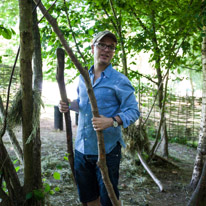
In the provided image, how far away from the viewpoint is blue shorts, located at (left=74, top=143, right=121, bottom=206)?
66.4 inches

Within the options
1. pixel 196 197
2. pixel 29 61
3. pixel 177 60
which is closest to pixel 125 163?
pixel 177 60

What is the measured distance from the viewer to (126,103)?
1.59m

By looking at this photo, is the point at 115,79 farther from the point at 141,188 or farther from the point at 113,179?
the point at 141,188

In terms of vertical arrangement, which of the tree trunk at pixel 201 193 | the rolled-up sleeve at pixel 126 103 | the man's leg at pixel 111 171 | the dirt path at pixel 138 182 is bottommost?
the dirt path at pixel 138 182

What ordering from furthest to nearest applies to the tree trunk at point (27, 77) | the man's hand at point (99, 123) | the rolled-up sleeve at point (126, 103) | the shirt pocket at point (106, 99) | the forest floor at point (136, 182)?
the forest floor at point (136, 182), the shirt pocket at point (106, 99), the rolled-up sleeve at point (126, 103), the tree trunk at point (27, 77), the man's hand at point (99, 123)

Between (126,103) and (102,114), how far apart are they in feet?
0.66

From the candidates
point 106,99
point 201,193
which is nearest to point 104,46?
point 106,99

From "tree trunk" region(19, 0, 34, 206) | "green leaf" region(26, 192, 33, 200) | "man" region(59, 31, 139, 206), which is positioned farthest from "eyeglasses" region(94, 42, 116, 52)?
"green leaf" region(26, 192, 33, 200)

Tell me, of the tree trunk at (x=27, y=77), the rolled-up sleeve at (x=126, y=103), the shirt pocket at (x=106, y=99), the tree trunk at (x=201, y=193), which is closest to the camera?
the tree trunk at (x=27, y=77)

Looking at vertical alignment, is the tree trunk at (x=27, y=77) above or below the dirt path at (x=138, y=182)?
above

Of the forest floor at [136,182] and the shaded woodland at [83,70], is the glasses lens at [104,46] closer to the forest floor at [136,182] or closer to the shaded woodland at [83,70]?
the shaded woodland at [83,70]

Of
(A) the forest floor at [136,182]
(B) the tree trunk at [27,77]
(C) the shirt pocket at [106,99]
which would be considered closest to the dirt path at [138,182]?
(A) the forest floor at [136,182]

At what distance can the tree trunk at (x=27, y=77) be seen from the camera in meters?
1.36

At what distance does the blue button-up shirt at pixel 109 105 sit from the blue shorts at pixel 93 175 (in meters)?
0.06
